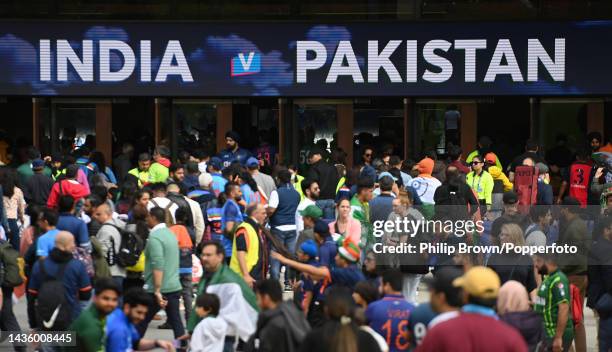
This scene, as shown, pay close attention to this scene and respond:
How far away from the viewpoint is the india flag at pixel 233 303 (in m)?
10.3

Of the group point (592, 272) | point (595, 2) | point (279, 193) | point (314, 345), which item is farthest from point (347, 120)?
point (314, 345)

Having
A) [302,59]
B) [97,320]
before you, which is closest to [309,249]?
[97,320]

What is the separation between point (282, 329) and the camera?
8750 millimetres

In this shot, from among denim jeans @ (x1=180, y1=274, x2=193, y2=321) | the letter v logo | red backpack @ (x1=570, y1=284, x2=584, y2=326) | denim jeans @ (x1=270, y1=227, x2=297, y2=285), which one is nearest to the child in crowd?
denim jeans @ (x1=180, y1=274, x2=193, y2=321)

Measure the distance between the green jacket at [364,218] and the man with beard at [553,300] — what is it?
4.00 metres

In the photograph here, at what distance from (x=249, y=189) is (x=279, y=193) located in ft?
1.67

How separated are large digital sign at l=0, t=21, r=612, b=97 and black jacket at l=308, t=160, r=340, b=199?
470cm

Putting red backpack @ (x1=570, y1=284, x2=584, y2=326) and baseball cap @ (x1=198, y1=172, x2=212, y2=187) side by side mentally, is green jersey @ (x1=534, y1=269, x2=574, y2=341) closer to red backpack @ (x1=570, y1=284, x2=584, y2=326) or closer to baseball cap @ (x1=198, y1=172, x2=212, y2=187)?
red backpack @ (x1=570, y1=284, x2=584, y2=326)

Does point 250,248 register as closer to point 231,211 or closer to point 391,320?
point 231,211

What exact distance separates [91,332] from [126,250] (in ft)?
10.8

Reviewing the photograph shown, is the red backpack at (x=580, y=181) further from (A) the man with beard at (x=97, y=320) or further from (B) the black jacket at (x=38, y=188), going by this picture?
(A) the man with beard at (x=97, y=320)

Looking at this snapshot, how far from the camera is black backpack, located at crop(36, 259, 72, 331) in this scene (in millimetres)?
10516

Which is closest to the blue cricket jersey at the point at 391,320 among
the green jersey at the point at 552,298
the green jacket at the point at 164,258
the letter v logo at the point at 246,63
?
the green jersey at the point at 552,298

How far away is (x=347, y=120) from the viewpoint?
23359mm
